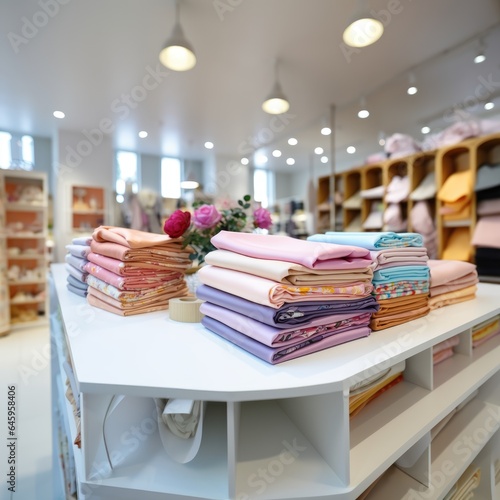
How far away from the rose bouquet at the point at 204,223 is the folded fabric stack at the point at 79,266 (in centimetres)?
40

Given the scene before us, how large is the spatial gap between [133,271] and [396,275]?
29.3 inches

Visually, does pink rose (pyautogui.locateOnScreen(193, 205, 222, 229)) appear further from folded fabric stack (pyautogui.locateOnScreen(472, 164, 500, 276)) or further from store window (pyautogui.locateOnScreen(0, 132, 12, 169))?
store window (pyautogui.locateOnScreen(0, 132, 12, 169))

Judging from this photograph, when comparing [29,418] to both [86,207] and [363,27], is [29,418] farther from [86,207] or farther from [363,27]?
[86,207]

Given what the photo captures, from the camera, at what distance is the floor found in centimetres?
149

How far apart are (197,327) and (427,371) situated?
1.91ft

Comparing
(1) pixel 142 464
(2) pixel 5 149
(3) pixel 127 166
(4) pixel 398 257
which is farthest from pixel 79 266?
(3) pixel 127 166

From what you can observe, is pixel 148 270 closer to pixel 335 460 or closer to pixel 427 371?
pixel 335 460

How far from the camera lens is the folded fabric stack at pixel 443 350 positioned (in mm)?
894

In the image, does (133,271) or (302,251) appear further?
(133,271)

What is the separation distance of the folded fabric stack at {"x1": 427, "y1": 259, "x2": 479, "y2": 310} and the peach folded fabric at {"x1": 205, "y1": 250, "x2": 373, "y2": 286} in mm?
360

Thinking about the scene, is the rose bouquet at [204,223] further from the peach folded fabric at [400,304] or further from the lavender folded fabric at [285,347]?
the peach folded fabric at [400,304]

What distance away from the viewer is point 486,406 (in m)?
1.02

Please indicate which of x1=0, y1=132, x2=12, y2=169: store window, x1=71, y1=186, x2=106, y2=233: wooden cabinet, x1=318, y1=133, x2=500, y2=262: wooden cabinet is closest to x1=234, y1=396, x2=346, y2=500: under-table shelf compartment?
x1=318, y1=133, x2=500, y2=262: wooden cabinet

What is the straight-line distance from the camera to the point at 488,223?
2.23 meters
